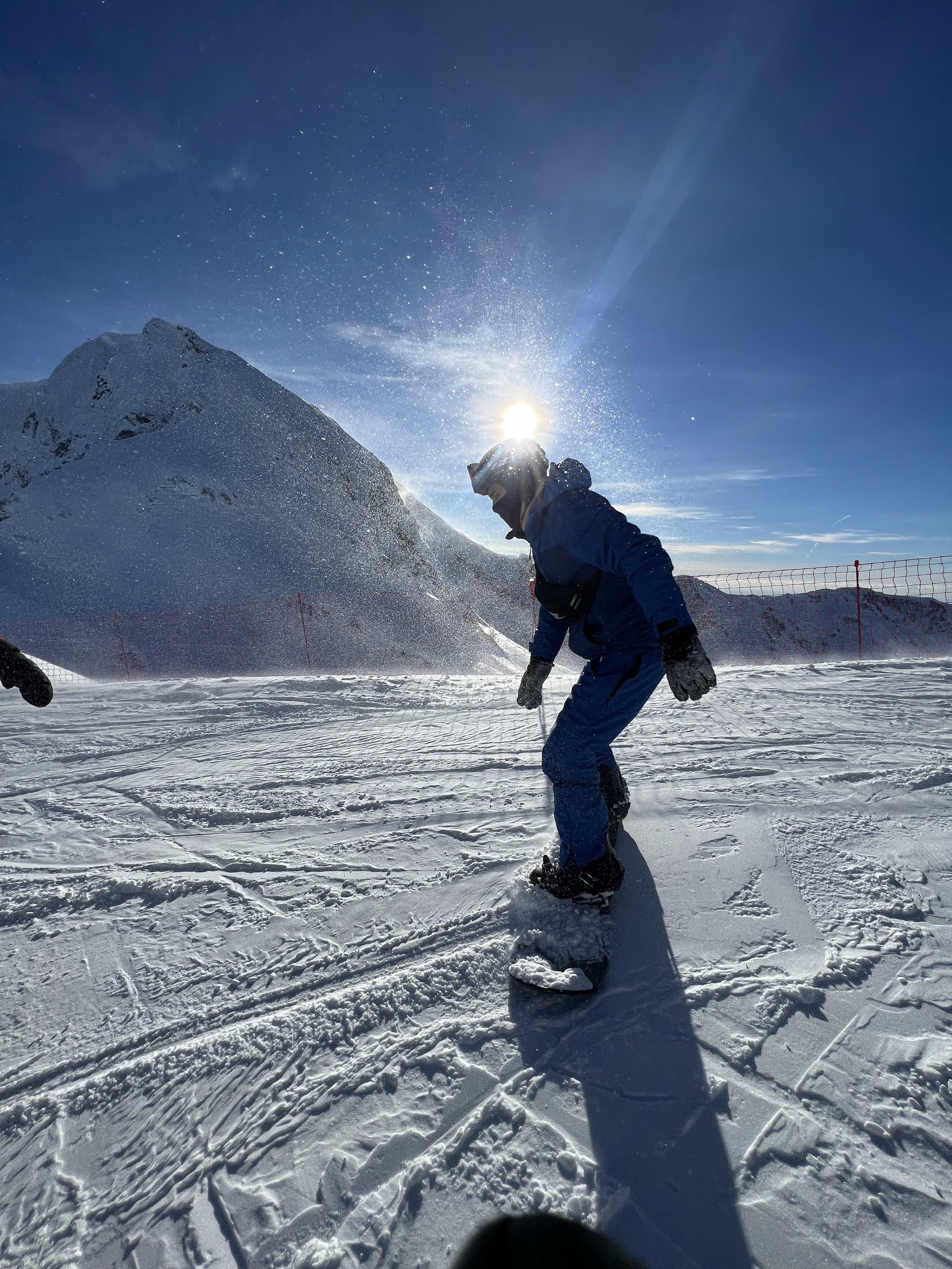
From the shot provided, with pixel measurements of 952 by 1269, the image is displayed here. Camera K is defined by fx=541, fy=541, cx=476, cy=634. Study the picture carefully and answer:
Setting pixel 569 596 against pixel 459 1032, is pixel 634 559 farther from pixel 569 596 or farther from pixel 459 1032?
pixel 459 1032

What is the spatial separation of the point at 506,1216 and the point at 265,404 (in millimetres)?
42686

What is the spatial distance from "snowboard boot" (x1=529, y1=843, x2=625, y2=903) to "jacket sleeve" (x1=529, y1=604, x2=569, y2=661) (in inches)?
33.0

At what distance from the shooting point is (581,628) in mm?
2023

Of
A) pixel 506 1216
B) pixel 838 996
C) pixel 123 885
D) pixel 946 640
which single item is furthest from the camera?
pixel 946 640

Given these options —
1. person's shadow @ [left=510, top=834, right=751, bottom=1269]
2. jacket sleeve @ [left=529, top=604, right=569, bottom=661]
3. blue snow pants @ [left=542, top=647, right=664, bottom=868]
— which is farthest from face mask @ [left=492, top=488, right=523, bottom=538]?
person's shadow @ [left=510, top=834, right=751, bottom=1269]

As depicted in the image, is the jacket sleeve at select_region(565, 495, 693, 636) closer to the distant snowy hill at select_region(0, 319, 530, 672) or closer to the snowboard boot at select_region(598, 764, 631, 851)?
the snowboard boot at select_region(598, 764, 631, 851)

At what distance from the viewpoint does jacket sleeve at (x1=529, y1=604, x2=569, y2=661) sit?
2381 millimetres

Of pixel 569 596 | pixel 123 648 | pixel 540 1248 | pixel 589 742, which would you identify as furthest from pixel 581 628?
pixel 123 648

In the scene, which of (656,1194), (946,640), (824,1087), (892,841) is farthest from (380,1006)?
(946,640)

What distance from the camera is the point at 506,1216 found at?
103 cm

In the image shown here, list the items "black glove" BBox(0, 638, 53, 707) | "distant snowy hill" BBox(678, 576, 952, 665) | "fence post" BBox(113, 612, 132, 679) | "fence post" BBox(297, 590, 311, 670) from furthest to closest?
"fence post" BBox(113, 612, 132, 679) < "fence post" BBox(297, 590, 311, 670) < "distant snowy hill" BBox(678, 576, 952, 665) < "black glove" BBox(0, 638, 53, 707)

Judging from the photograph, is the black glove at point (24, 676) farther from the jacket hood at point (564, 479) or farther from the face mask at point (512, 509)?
the jacket hood at point (564, 479)

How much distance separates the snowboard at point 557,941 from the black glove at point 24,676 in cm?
259

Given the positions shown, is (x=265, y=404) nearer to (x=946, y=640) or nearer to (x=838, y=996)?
(x=946, y=640)
